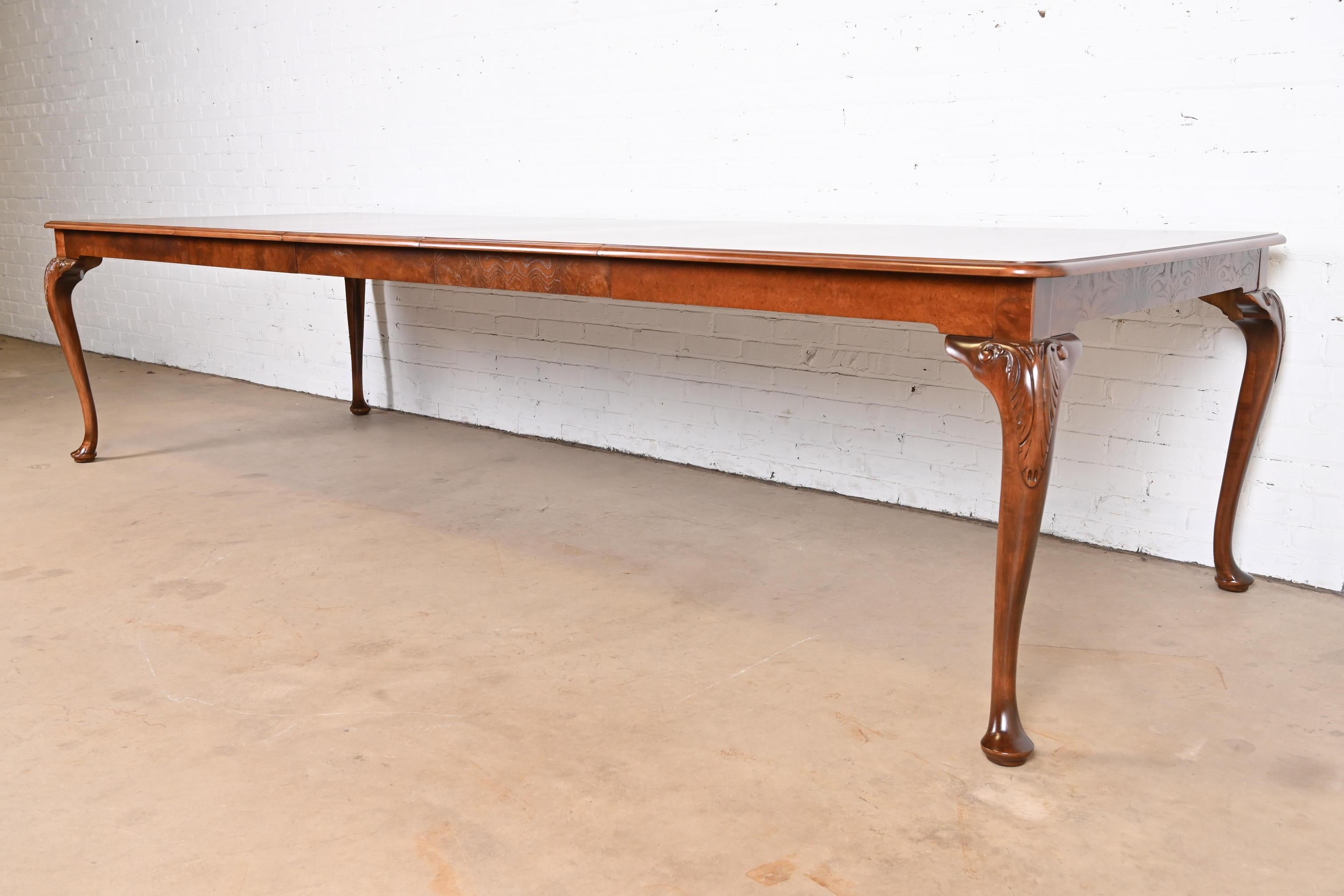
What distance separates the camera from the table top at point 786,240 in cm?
162

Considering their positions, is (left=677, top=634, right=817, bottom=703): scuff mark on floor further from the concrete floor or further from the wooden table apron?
the wooden table apron

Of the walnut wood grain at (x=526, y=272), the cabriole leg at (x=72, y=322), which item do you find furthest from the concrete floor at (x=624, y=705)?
the walnut wood grain at (x=526, y=272)

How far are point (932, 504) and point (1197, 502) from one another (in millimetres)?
Result: 669

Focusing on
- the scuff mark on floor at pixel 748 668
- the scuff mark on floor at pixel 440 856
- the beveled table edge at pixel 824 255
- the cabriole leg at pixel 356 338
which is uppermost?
the beveled table edge at pixel 824 255

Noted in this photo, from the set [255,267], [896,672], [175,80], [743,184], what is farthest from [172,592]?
[175,80]

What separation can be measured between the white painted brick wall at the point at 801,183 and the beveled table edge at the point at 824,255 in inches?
13.8

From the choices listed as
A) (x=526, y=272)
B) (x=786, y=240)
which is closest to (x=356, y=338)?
(x=526, y=272)

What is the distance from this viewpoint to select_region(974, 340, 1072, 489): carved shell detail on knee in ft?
5.07

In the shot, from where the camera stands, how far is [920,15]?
2.74 metres

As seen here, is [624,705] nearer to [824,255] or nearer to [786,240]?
[824,255]

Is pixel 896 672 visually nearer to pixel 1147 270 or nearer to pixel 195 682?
pixel 1147 270

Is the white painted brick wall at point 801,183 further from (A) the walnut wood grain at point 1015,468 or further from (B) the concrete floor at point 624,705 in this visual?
(A) the walnut wood grain at point 1015,468

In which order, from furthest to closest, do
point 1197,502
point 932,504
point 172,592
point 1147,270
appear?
point 932,504 → point 1197,502 → point 172,592 → point 1147,270

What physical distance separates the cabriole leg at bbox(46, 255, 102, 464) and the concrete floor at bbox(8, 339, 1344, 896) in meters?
0.43
